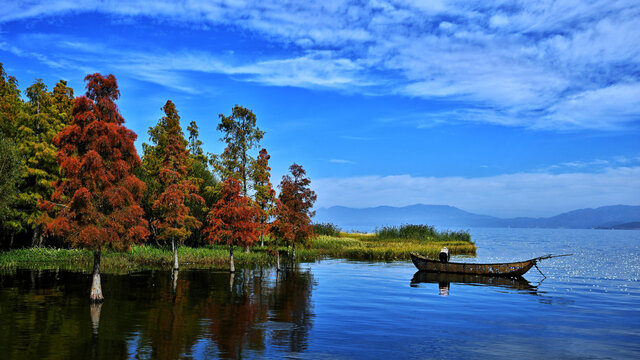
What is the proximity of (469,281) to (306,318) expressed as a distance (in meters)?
23.8

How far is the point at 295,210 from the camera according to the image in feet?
159

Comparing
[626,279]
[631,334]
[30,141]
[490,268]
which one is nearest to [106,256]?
[30,141]

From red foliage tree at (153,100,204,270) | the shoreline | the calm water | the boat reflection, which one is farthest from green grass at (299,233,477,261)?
the calm water

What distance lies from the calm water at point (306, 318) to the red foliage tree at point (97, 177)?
394 centimetres

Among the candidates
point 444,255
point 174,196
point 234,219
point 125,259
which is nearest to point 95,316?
point 234,219

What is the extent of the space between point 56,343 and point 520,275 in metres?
41.6

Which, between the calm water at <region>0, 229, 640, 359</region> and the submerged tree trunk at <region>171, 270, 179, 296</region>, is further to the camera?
the submerged tree trunk at <region>171, 270, 179, 296</region>

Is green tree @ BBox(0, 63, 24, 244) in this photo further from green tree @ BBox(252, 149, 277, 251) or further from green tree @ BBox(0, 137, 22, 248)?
green tree @ BBox(252, 149, 277, 251)

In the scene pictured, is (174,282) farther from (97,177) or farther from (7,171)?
(7,171)

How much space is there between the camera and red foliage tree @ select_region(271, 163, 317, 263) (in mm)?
46969

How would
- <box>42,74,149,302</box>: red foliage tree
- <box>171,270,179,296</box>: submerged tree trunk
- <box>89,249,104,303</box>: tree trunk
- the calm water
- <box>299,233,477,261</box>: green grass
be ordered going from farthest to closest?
<box>299,233,477,261</box>: green grass
<box>171,270,179,296</box>: submerged tree trunk
<box>89,249,104,303</box>: tree trunk
<box>42,74,149,302</box>: red foliage tree
the calm water

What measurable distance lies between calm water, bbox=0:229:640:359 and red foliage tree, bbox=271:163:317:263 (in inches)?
225

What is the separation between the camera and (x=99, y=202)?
26.7m

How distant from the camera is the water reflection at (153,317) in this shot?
1797 centimetres
